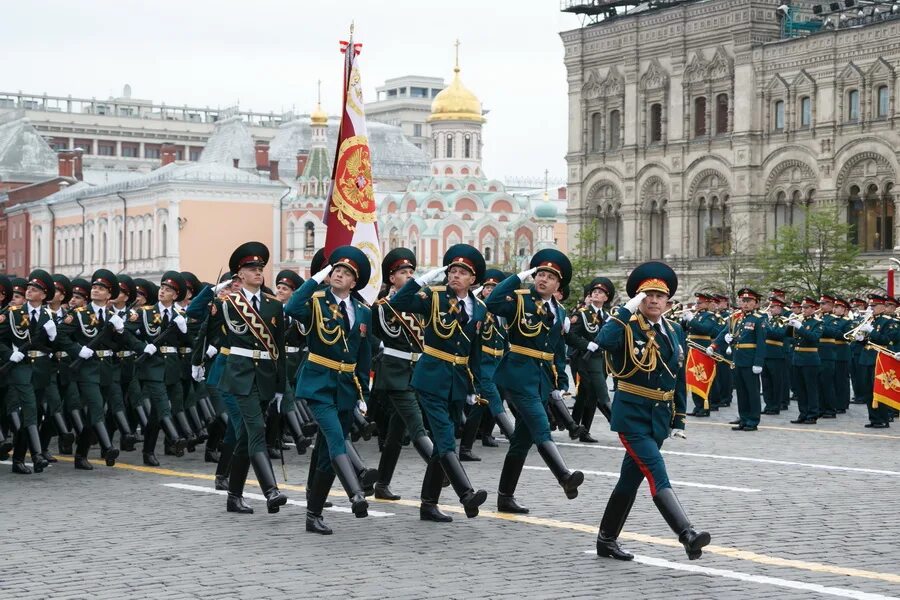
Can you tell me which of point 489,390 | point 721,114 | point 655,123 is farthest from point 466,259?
point 655,123

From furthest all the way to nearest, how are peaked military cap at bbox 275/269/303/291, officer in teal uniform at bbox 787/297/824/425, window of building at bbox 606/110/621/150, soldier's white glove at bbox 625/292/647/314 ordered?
window of building at bbox 606/110/621/150 → officer in teal uniform at bbox 787/297/824/425 → peaked military cap at bbox 275/269/303/291 → soldier's white glove at bbox 625/292/647/314

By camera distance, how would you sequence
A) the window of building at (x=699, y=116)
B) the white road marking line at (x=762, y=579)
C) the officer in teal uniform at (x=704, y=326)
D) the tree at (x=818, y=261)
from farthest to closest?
the window of building at (x=699, y=116)
the tree at (x=818, y=261)
the officer in teal uniform at (x=704, y=326)
the white road marking line at (x=762, y=579)

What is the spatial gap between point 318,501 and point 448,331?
1528 mm

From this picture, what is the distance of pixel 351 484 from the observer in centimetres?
1009

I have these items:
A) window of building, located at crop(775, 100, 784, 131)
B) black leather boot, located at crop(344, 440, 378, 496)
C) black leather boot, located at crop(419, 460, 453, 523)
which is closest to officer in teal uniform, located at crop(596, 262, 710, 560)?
black leather boot, located at crop(419, 460, 453, 523)

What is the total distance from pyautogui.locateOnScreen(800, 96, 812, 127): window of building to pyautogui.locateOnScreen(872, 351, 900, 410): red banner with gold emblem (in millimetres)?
36216

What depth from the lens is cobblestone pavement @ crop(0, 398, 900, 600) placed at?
8.68 meters

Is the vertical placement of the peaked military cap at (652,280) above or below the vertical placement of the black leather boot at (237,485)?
above

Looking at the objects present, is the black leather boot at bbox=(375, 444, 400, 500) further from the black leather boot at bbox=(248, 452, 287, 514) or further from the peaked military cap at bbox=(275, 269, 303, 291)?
the peaked military cap at bbox=(275, 269, 303, 291)

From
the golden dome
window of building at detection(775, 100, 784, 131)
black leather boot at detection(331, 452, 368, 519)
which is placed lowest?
black leather boot at detection(331, 452, 368, 519)

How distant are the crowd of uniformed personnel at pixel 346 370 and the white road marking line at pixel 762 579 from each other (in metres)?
0.23

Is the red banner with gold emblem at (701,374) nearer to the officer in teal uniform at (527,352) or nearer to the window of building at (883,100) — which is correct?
the officer in teal uniform at (527,352)

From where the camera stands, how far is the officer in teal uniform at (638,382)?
9.41 metres

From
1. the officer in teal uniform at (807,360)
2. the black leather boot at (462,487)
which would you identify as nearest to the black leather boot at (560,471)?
the black leather boot at (462,487)
